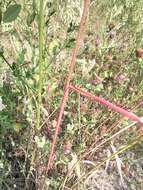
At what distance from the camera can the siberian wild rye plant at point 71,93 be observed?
145 centimetres

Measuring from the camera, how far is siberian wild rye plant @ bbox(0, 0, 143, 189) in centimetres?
145

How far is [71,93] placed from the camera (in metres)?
1.73

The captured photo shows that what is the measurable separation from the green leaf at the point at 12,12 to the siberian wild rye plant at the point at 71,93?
20cm

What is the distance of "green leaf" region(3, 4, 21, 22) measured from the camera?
3.03 feet

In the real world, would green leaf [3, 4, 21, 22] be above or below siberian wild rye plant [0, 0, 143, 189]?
above

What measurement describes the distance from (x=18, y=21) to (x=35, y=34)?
24cm

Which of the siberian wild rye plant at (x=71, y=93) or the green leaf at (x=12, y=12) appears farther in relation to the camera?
the siberian wild rye plant at (x=71, y=93)

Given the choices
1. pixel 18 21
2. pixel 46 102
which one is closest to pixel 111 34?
pixel 18 21

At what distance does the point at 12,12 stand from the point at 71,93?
82 centimetres

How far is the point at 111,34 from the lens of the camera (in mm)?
2102

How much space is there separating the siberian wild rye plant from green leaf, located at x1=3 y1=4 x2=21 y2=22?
0.20 m

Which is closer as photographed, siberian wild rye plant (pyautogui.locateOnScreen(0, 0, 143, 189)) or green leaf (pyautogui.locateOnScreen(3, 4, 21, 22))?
green leaf (pyautogui.locateOnScreen(3, 4, 21, 22))

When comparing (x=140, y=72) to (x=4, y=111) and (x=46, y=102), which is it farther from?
(x=4, y=111)

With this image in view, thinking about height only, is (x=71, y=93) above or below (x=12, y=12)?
below
